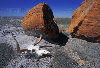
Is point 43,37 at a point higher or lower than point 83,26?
lower

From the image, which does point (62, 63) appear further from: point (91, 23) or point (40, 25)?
point (91, 23)

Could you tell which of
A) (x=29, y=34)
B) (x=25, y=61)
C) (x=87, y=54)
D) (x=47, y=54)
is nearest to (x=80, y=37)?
(x=87, y=54)

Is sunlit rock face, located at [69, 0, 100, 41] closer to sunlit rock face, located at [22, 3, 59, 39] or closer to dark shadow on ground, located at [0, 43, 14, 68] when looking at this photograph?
sunlit rock face, located at [22, 3, 59, 39]

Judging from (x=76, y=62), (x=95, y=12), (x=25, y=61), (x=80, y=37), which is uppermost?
(x=95, y=12)

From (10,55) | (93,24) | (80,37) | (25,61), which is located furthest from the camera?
(80,37)

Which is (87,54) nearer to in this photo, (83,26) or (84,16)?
(83,26)

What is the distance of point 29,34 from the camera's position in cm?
675

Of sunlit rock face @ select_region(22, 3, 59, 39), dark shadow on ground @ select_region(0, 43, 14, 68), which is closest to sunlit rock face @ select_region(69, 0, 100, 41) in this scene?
sunlit rock face @ select_region(22, 3, 59, 39)

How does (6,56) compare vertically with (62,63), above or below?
above

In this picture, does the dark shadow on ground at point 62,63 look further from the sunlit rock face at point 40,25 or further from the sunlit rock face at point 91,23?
the sunlit rock face at point 91,23

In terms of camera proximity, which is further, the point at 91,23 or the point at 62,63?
the point at 91,23

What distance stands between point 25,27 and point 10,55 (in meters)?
2.88

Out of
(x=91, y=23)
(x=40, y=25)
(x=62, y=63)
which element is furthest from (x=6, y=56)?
(x=91, y=23)

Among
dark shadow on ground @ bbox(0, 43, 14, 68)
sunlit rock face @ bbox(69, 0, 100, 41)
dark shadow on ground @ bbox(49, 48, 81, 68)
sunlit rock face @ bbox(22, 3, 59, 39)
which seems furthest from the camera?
sunlit rock face @ bbox(22, 3, 59, 39)
